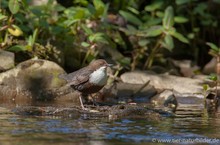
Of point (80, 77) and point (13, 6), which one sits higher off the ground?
point (13, 6)

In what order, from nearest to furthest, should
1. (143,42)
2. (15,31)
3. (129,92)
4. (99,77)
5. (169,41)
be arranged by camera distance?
(99,77) → (15,31) → (129,92) → (169,41) → (143,42)

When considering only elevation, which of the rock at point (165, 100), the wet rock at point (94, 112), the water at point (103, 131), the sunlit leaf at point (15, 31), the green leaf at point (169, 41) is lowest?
the water at point (103, 131)

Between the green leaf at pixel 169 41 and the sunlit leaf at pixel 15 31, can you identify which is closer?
the sunlit leaf at pixel 15 31

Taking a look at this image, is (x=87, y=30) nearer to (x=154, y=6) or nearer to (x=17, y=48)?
(x=17, y=48)

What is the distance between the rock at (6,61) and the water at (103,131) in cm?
252

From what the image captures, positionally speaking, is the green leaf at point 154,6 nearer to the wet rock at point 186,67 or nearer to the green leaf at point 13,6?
the wet rock at point 186,67

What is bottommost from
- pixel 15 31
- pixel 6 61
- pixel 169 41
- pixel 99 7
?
pixel 6 61

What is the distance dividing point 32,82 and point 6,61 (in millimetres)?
586

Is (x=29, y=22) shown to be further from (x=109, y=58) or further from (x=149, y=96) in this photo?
(x=149, y=96)

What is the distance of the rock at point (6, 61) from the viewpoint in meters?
11.0

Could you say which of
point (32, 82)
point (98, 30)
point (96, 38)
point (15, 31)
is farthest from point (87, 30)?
point (32, 82)

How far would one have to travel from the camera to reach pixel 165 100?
36.3 ft

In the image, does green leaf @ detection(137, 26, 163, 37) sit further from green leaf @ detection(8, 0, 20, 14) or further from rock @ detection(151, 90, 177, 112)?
green leaf @ detection(8, 0, 20, 14)

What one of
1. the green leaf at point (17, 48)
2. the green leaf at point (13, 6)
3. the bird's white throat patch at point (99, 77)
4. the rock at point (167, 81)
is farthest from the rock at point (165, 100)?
the green leaf at point (13, 6)
